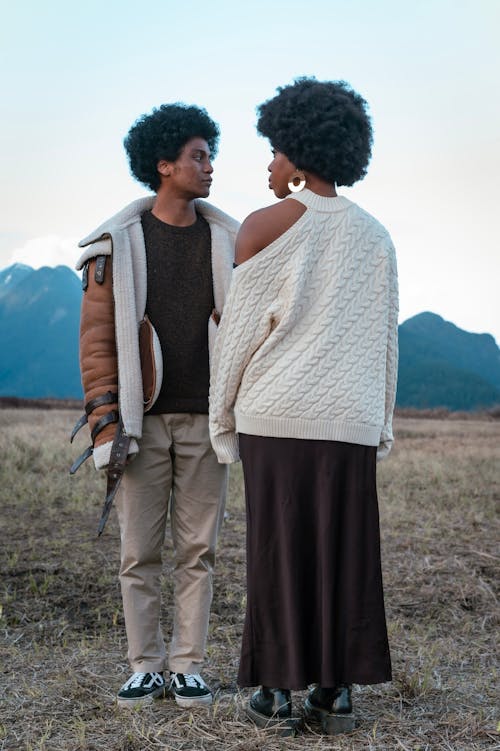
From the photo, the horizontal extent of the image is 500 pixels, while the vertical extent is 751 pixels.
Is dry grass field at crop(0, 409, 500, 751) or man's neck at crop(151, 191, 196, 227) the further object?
man's neck at crop(151, 191, 196, 227)

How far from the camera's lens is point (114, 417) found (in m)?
3.19

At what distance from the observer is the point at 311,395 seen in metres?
2.73

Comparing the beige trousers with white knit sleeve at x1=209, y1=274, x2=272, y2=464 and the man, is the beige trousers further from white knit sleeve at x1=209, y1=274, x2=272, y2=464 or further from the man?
white knit sleeve at x1=209, y1=274, x2=272, y2=464

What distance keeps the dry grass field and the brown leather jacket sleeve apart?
1.02 m

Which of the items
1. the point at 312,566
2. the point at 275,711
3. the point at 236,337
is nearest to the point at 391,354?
the point at 236,337

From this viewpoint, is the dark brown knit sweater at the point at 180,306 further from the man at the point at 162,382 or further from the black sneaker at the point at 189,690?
the black sneaker at the point at 189,690

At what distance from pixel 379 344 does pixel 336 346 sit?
0.17m

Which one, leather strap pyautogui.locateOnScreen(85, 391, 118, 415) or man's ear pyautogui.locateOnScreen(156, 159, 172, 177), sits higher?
man's ear pyautogui.locateOnScreen(156, 159, 172, 177)

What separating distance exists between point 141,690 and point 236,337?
4.51 feet

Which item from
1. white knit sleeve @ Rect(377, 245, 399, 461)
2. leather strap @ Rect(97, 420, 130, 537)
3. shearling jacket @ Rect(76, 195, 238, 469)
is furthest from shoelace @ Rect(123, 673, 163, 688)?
white knit sleeve @ Rect(377, 245, 399, 461)

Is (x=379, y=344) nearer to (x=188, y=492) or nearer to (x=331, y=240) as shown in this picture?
(x=331, y=240)

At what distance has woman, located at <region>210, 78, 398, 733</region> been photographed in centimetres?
276

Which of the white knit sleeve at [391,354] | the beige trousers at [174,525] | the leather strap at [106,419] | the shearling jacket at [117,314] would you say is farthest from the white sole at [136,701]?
the white knit sleeve at [391,354]

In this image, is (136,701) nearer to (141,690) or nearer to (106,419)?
(141,690)
